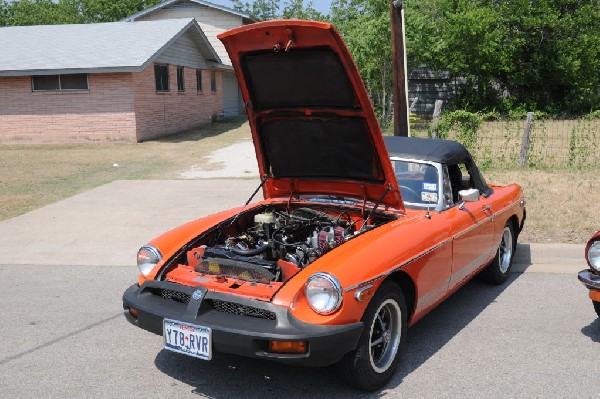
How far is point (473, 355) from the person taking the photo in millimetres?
4172

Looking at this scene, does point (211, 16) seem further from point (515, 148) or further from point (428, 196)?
point (428, 196)

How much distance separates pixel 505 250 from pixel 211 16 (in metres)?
29.0

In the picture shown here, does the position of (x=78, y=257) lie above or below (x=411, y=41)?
below

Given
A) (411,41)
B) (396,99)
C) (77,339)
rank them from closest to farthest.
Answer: (77,339) → (396,99) → (411,41)

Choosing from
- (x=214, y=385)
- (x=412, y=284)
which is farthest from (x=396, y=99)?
(x=214, y=385)

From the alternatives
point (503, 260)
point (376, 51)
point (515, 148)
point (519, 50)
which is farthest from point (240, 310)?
point (519, 50)

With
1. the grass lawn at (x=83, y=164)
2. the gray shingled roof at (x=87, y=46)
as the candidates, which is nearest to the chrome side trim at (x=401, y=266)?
the grass lawn at (x=83, y=164)

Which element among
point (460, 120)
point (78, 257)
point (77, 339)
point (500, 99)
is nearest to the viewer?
point (77, 339)

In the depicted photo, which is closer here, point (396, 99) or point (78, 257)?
point (78, 257)

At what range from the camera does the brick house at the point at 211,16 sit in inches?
1233

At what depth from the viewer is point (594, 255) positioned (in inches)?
167

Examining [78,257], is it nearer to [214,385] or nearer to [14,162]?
[214,385]

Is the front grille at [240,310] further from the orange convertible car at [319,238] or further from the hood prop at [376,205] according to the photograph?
the hood prop at [376,205]

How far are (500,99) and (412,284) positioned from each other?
24.0 metres
